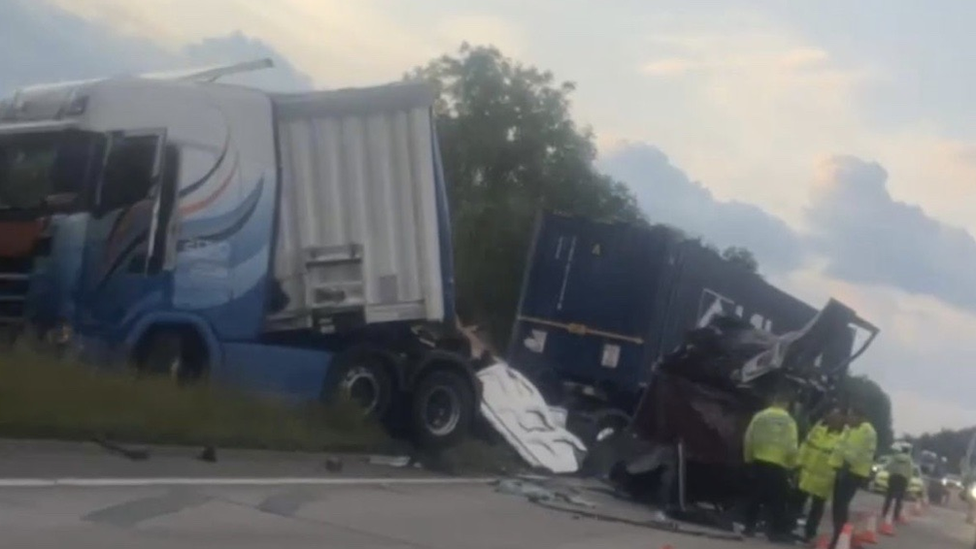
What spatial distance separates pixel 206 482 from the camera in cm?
1362

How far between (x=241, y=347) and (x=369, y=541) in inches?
232

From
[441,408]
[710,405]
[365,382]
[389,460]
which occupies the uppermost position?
[710,405]

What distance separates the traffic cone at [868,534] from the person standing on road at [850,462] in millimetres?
1889

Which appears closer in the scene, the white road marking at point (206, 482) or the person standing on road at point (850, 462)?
the white road marking at point (206, 482)

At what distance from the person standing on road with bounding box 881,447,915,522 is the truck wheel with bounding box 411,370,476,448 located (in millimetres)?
7429

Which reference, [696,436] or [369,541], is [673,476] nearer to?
[696,436]

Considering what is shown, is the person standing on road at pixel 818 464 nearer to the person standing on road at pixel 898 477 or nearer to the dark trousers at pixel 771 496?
the dark trousers at pixel 771 496

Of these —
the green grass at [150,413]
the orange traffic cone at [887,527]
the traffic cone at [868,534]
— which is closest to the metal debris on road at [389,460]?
the green grass at [150,413]

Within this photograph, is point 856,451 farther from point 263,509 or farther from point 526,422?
point 263,509

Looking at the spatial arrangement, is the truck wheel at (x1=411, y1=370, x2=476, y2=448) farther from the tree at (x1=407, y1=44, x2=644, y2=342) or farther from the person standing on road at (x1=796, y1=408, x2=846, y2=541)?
the tree at (x1=407, y1=44, x2=644, y2=342)

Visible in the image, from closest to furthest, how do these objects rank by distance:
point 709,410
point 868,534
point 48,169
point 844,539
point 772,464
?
point 844,539 → point 48,169 → point 772,464 → point 709,410 → point 868,534

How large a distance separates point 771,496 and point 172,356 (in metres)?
5.97

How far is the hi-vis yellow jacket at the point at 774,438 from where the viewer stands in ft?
54.5

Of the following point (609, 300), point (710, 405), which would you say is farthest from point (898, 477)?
point (710, 405)
